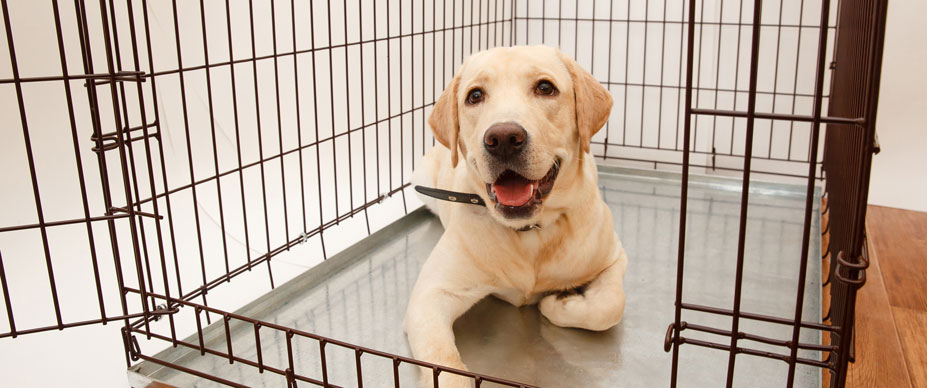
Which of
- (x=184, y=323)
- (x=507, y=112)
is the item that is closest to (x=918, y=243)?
(x=507, y=112)

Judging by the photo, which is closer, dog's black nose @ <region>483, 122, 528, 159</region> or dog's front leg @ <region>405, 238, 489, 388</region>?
dog's black nose @ <region>483, 122, 528, 159</region>

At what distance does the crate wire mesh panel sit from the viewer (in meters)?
1.91

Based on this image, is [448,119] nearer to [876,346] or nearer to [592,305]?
[592,305]

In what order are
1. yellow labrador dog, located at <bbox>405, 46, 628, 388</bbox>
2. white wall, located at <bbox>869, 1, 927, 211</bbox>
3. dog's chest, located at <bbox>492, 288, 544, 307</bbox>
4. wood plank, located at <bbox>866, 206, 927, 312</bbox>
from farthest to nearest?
white wall, located at <bbox>869, 1, 927, 211</bbox> → wood plank, located at <bbox>866, 206, 927, 312</bbox> → dog's chest, located at <bbox>492, 288, 544, 307</bbox> → yellow labrador dog, located at <bbox>405, 46, 628, 388</bbox>

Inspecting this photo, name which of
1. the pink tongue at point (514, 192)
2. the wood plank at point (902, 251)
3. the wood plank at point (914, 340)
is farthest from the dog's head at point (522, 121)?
the wood plank at point (902, 251)

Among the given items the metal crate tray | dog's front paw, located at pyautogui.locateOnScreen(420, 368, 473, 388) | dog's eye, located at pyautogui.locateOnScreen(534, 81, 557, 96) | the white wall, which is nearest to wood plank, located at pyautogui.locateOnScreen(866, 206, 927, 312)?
the white wall

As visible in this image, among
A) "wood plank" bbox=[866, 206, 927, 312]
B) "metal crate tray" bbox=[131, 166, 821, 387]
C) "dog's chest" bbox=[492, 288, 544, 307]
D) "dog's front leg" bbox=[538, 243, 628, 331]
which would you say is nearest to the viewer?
"metal crate tray" bbox=[131, 166, 821, 387]

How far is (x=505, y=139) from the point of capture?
1876 millimetres

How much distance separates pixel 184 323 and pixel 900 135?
11.6 ft

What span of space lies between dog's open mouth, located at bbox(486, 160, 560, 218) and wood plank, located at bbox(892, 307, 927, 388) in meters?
1.20

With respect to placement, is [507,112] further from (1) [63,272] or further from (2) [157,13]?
(2) [157,13]

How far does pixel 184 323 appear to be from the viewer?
2549mm

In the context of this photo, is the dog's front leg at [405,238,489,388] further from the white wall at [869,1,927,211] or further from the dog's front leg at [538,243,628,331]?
the white wall at [869,1,927,211]

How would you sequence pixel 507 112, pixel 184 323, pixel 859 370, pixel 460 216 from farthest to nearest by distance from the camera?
pixel 184 323
pixel 460 216
pixel 859 370
pixel 507 112
